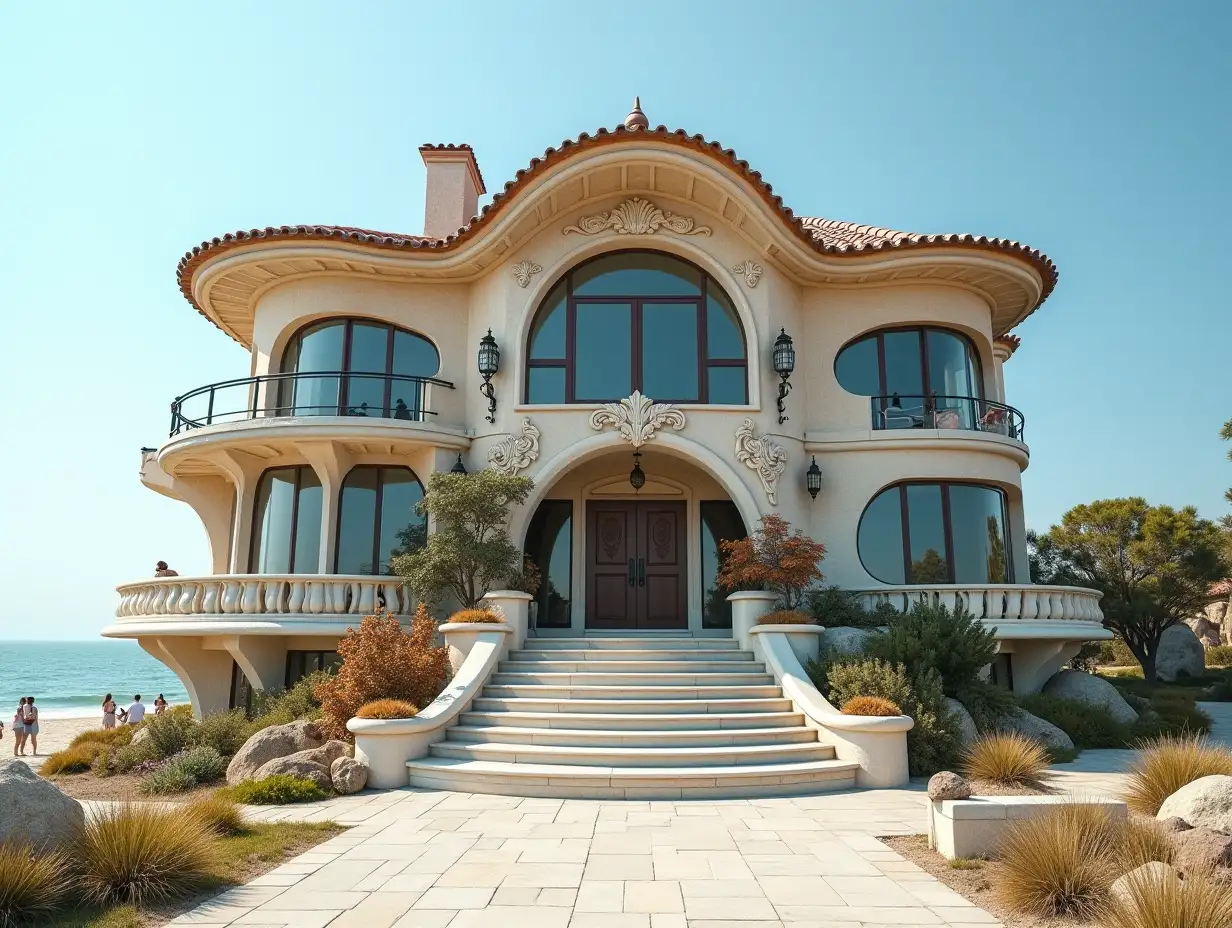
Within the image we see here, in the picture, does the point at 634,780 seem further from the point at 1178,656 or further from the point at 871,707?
the point at 1178,656

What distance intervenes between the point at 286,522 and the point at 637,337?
Result: 744 cm

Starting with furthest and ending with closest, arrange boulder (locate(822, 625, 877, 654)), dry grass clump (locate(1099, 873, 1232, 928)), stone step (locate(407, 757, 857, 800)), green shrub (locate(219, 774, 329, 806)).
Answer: boulder (locate(822, 625, 877, 654)) → stone step (locate(407, 757, 857, 800)) → green shrub (locate(219, 774, 329, 806)) → dry grass clump (locate(1099, 873, 1232, 928))

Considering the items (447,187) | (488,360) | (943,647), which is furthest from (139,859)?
(447,187)

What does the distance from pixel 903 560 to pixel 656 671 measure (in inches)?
223

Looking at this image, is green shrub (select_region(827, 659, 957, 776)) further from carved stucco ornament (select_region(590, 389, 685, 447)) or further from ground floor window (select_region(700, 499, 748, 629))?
carved stucco ornament (select_region(590, 389, 685, 447))

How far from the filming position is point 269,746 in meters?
9.83

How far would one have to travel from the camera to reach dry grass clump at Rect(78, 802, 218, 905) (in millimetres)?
5477

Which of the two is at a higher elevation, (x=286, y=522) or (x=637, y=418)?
(x=637, y=418)

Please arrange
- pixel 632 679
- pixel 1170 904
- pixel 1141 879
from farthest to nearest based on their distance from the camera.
→ pixel 632 679
pixel 1141 879
pixel 1170 904

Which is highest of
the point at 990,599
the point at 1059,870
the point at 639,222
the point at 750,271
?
the point at 639,222

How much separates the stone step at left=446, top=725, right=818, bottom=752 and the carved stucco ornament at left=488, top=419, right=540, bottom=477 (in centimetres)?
526

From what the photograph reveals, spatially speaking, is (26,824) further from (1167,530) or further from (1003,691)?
(1167,530)

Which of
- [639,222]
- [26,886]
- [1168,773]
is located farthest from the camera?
[639,222]

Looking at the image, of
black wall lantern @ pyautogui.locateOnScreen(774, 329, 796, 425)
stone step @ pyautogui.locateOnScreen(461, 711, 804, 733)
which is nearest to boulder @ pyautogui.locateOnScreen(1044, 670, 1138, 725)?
stone step @ pyautogui.locateOnScreen(461, 711, 804, 733)
